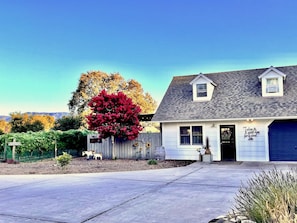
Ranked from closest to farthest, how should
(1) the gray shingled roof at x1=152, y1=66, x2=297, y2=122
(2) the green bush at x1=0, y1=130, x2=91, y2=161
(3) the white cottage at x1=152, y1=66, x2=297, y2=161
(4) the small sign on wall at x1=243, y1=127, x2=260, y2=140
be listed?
(3) the white cottage at x1=152, y1=66, x2=297, y2=161 → (1) the gray shingled roof at x1=152, y1=66, x2=297, y2=122 → (4) the small sign on wall at x1=243, y1=127, x2=260, y2=140 → (2) the green bush at x1=0, y1=130, x2=91, y2=161

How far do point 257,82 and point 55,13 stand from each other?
12.7m

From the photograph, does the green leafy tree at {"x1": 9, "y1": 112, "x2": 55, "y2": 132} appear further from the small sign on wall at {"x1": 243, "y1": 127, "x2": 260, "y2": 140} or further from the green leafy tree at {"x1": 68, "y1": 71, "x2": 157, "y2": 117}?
the small sign on wall at {"x1": 243, "y1": 127, "x2": 260, "y2": 140}

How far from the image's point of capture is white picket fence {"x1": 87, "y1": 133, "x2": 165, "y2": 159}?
56.0 feet

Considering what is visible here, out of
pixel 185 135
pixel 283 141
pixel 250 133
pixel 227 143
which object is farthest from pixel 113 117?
pixel 283 141

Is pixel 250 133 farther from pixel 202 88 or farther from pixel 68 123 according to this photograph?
pixel 68 123

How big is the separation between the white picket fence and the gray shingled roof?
1.55 m

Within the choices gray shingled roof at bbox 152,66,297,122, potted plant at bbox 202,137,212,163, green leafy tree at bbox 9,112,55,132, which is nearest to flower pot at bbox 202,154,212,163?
potted plant at bbox 202,137,212,163

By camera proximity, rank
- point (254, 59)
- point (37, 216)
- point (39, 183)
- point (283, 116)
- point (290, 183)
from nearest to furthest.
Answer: point (290, 183), point (37, 216), point (39, 183), point (283, 116), point (254, 59)

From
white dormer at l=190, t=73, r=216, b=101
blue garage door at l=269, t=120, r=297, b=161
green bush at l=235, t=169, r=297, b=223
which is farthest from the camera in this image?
white dormer at l=190, t=73, r=216, b=101

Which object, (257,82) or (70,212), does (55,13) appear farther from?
(70,212)

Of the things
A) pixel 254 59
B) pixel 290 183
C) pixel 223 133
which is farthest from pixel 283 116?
pixel 290 183

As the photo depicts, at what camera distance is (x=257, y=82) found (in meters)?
16.7

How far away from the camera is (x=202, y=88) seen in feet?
55.9

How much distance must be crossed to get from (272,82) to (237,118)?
316 centimetres
